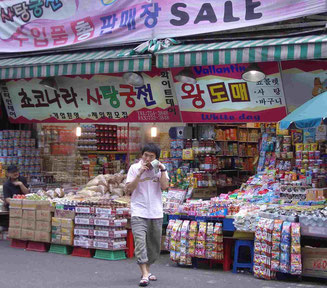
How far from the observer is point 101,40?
41.6 ft

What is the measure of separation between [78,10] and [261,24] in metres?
4.43

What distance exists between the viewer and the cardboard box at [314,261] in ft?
26.5

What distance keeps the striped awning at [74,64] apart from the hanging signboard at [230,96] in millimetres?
1134

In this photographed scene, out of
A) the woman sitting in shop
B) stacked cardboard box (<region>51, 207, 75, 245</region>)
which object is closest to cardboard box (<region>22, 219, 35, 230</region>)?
stacked cardboard box (<region>51, 207, 75, 245</region>)

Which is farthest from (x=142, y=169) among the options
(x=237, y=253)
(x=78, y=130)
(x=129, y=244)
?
(x=78, y=130)

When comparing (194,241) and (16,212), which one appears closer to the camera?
(194,241)

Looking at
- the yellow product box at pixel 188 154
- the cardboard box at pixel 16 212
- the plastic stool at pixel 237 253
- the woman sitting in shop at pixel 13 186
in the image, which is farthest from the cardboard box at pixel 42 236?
the yellow product box at pixel 188 154

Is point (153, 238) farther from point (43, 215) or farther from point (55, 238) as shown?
point (43, 215)

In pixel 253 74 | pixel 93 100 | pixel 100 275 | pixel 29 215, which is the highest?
pixel 253 74

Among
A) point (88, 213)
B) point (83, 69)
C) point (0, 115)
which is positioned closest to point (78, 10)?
point (83, 69)

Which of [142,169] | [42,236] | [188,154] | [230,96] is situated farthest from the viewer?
[188,154]

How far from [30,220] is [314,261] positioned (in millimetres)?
5287

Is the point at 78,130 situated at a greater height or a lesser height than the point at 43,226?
greater

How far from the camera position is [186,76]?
11398 mm
